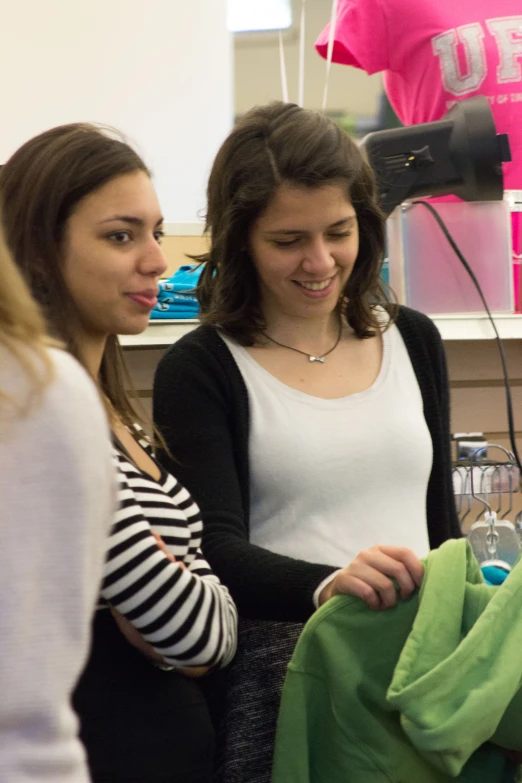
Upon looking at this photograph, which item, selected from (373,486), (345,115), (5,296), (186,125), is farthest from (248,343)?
(345,115)

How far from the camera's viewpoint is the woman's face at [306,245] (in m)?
1.25

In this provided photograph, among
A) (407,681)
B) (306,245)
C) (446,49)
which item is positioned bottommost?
(407,681)

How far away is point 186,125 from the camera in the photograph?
311 cm

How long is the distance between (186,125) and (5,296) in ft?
8.69

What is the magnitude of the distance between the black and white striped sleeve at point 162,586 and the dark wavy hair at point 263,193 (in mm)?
373

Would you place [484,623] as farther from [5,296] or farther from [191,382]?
[5,296]

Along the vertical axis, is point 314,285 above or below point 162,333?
above

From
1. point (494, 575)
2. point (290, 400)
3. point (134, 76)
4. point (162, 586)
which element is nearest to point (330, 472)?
point (290, 400)

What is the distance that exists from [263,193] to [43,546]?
78 cm

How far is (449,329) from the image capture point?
1726 millimetres

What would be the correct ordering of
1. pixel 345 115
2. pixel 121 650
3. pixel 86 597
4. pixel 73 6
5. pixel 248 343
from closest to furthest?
pixel 86 597, pixel 121 650, pixel 248 343, pixel 73 6, pixel 345 115

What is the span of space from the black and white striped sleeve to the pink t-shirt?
1.21 metres

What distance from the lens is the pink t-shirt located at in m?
1.88

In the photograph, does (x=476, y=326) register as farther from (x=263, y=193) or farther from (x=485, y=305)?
(x=263, y=193)
